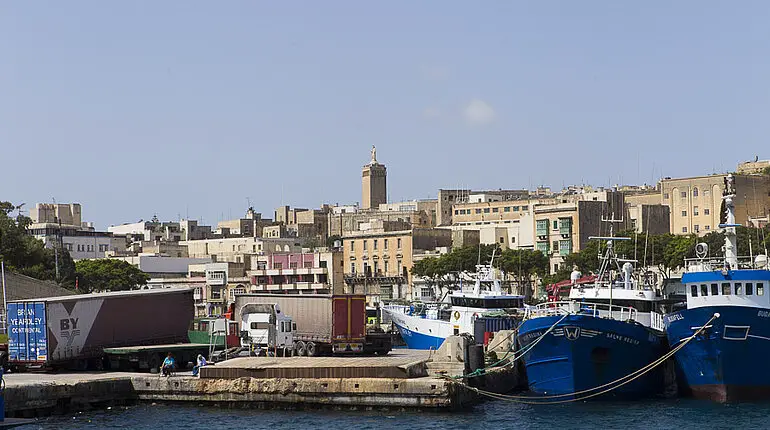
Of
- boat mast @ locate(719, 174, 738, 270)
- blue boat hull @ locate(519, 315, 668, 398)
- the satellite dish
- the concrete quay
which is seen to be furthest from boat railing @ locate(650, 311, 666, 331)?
the concrete quay

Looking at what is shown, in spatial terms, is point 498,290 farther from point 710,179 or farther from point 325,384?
point 710,179

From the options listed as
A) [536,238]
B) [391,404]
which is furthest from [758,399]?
[536,238]

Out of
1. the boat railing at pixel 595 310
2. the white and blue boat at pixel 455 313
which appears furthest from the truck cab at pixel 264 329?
the white and blue boat at pixel 455 313

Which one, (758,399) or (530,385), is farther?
(530,385)

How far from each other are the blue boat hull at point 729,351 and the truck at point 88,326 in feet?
64.6

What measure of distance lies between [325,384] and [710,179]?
96.2 m

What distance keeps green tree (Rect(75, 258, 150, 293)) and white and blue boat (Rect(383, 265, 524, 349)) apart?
160 feet

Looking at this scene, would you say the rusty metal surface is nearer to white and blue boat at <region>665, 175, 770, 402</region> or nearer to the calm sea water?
the calm sea water

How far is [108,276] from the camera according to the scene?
12419 cm

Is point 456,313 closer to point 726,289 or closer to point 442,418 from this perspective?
point 726,289

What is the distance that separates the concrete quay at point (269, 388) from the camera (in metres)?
46.0

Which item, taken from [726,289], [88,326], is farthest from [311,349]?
[726,289]

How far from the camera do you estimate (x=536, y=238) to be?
131250 millimetres

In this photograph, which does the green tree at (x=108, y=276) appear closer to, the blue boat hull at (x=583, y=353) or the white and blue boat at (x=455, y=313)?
the white and blue boat at (x=455, y=313)
